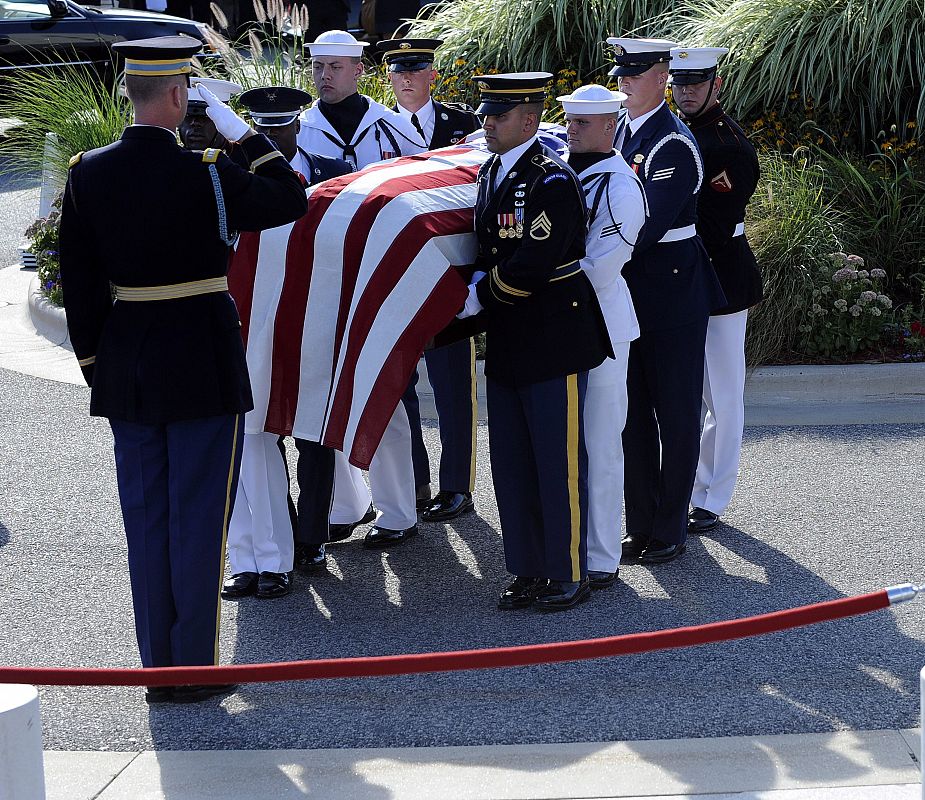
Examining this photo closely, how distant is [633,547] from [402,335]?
138 cm

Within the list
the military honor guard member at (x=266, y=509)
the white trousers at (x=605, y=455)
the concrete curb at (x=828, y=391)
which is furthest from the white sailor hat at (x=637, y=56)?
the concrete curb at (x=828, y=391)

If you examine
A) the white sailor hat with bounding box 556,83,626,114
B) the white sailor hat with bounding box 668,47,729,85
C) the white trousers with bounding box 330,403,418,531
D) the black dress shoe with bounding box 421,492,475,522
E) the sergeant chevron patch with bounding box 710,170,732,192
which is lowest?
the black dress shoe with bounding box 421,492,475,522

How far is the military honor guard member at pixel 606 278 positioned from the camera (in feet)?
15.3

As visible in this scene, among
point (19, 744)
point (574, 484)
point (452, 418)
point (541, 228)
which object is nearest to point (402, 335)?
point (541, 228)

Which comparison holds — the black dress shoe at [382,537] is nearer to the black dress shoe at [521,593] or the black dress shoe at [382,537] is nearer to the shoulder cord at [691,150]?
the black dress shoe at [521,593]

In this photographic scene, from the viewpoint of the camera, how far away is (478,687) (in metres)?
4.18

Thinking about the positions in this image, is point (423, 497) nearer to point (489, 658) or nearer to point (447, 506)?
→ point (447, 506)

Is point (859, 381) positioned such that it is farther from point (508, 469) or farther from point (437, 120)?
point (508, 469)

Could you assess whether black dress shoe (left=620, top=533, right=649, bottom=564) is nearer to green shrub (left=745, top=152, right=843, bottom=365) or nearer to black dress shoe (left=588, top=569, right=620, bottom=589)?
black dress shoe (left=588, top=569, right=620, bottom=589)

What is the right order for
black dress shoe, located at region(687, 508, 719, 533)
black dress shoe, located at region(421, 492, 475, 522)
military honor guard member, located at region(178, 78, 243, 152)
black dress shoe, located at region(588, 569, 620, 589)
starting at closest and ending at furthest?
military honor guard member, located at region(178, 78, 243, 152) < black dress shoe, located at region(588, 569, 620, 589) < black dress shoe, located at region(687, 508, 719, 533) < black dress shoe, located at region(421, 492, 475, 522)

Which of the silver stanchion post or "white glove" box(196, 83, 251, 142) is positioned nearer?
the silver stanchion post


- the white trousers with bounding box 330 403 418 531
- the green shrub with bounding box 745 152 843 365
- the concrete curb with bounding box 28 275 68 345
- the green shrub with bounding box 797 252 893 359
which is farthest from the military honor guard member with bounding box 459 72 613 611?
the concrete curb with bounding box 28 275 68 345

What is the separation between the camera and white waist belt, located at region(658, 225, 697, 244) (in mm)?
5102

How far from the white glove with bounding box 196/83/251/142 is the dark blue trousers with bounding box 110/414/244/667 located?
2.76 feet
